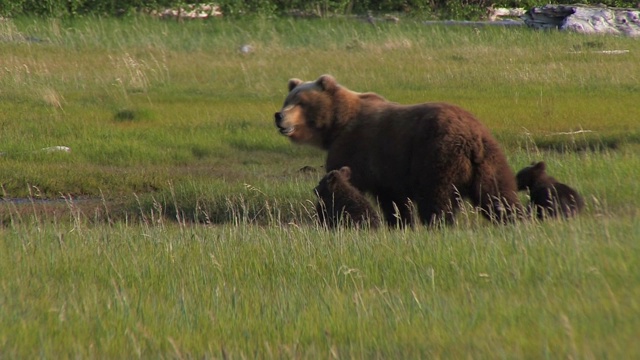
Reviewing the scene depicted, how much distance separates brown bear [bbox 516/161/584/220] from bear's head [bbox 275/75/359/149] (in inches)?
68.2

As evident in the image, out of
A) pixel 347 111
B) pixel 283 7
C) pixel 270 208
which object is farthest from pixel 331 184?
pixel 283 7

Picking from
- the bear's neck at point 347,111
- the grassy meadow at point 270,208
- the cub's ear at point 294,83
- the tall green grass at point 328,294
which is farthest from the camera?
the cub's ear at point 294,83

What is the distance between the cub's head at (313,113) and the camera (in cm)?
971

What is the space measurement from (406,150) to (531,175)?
1230 millimetres

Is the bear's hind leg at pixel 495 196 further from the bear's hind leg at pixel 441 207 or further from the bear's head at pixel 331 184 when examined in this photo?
the bear's head at pixel 331 184

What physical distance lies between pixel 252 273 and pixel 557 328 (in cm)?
242

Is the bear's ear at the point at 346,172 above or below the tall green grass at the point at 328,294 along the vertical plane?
below

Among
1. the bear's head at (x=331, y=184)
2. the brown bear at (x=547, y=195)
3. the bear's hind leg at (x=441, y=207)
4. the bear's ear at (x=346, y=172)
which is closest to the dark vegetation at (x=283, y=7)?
the bear's ear at (x=346, y=172)

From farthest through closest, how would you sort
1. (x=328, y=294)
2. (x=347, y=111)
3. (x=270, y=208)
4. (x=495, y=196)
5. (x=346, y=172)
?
(x=270, y=208) → (x=347, y=111) → (x=346, y=172) → (x=495, y=196) → (x=328, y=294)

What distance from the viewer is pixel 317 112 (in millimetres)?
9773

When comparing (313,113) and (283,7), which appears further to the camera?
(283,7)

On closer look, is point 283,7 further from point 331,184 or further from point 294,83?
point 331,184

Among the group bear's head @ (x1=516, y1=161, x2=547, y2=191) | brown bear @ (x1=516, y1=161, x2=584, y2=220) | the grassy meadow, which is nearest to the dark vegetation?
the grassy meadow

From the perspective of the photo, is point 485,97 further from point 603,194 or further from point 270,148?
point 603,194
